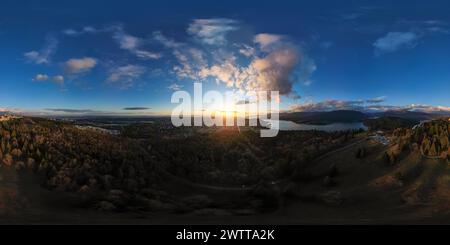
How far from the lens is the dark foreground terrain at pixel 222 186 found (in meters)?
28.5

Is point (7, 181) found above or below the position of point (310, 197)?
above

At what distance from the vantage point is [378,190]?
3556 cm

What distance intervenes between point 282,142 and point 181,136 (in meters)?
30.2

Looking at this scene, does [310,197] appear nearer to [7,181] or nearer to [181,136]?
[7,181]

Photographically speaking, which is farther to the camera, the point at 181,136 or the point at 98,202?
the point at 181,136

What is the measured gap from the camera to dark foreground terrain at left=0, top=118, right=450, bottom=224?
28.5 m

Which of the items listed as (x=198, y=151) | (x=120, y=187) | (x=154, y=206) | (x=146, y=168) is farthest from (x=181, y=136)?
(x=154, y=206)

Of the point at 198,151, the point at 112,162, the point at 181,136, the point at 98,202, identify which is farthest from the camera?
the point at 181,136

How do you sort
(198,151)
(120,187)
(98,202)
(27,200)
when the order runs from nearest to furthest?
(27,200), (98,202), (120,187), (198,151)

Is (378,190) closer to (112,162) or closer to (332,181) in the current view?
(332,181)

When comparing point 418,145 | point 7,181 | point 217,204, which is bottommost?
point 217,204

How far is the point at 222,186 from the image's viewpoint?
5144cm

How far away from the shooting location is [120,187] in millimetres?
40594

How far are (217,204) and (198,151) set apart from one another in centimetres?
4450
